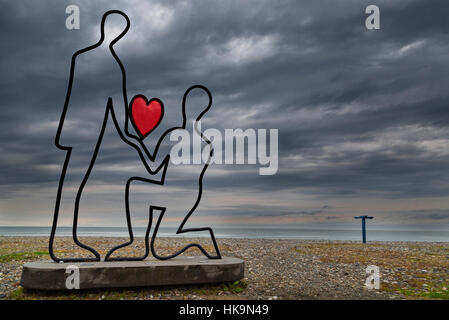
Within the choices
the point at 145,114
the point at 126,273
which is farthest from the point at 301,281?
the point at 145,114

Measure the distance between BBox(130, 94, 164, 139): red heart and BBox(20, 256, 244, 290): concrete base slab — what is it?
2707 mm

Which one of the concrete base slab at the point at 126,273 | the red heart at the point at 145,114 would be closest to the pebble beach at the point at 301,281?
the concrete base slab at the point at 126,273

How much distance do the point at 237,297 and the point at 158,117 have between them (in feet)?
13.4

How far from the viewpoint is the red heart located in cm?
751

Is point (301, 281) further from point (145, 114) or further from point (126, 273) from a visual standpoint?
point (145, 114)

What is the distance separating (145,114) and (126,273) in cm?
326

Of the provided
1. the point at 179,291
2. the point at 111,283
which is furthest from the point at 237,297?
the point at 111,283

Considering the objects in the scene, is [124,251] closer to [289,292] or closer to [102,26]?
[289,292]

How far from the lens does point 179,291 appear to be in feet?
23.1

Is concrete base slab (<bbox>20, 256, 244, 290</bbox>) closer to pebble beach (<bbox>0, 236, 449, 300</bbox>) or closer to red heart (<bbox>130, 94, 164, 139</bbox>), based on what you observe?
pebble beach (<bbox>0, 236, 449, 300</bbox>)

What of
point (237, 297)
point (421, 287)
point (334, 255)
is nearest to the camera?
point (237, 297)

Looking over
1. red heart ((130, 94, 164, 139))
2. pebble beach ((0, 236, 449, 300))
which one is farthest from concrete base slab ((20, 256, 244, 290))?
red heart ((130, 94, 164, 139))

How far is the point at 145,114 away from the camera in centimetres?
760

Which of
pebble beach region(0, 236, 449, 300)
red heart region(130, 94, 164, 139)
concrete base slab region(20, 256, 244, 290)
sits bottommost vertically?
pebble beach region(0, 236, 449, 300)
